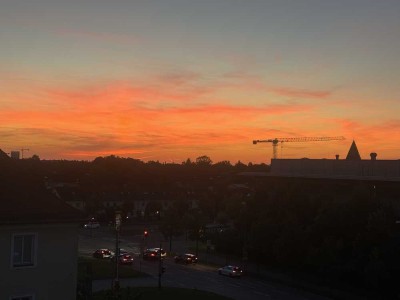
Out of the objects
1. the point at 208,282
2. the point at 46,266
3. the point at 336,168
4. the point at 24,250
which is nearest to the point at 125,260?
the point at 208,282

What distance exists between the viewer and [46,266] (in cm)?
1633

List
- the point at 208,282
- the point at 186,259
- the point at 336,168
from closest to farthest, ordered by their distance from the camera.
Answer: the point at 208,282
the point at 186,259
the point at 336,168

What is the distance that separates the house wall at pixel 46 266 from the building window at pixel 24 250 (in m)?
0.14

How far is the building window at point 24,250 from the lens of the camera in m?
15.9

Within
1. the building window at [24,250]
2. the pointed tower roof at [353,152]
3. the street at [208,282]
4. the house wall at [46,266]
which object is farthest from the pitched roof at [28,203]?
the pointed tower roof at [353,152]

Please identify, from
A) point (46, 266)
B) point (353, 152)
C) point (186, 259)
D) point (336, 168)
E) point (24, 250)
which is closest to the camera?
point (24, 250)

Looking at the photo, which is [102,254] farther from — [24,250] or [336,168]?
[24,250]

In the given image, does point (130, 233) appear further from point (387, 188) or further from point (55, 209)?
point (55, 209)

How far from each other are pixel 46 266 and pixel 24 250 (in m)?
0.86

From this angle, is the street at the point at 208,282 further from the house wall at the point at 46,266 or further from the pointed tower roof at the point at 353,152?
the pointed tower roof at the point at 353,152

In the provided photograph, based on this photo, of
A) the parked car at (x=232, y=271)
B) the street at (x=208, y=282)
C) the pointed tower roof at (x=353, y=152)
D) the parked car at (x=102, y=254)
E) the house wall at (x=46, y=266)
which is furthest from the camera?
the pointed tower roof at (x=353, y=152)

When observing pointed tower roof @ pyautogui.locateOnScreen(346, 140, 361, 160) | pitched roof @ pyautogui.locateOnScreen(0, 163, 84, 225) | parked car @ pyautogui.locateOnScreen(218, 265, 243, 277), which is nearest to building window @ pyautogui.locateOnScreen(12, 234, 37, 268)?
pitched roof @ pyautogui.locateOnScreen(0, 163, 84, 225)

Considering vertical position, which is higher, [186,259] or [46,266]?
[46,266]

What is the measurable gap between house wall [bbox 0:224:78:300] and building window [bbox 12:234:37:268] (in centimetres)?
14
